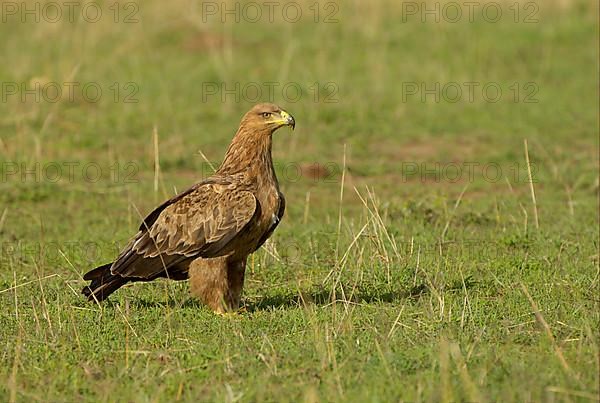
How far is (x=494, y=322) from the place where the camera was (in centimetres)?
661

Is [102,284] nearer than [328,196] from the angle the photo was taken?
Yes

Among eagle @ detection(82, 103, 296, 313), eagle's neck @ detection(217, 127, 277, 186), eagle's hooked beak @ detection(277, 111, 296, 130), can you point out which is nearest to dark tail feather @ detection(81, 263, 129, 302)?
eagle @ detection(82, 103, 296, 313)

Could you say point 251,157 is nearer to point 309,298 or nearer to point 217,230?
point 217,230

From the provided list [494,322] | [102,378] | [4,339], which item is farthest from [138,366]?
[494,322]

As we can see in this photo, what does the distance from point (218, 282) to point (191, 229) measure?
0.35 m

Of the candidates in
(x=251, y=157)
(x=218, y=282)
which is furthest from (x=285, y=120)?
(x=218, y=282)

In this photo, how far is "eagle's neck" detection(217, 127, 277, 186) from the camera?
284 inches

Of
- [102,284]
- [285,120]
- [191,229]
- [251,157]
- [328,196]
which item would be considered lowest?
[328,196]

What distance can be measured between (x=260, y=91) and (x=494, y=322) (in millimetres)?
8523

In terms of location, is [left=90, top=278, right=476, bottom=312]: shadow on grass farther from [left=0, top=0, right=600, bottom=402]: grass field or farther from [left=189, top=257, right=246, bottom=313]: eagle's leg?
[left=189, top=257, right=246, bottom=313]: eagle's leg

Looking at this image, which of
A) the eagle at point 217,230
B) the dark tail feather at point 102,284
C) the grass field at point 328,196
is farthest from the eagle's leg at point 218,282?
the dark tail feather at point 102,284

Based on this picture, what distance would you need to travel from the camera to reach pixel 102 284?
278 inches

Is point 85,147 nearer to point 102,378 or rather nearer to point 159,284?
point 159,284

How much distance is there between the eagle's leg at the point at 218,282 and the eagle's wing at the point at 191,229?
83mm
